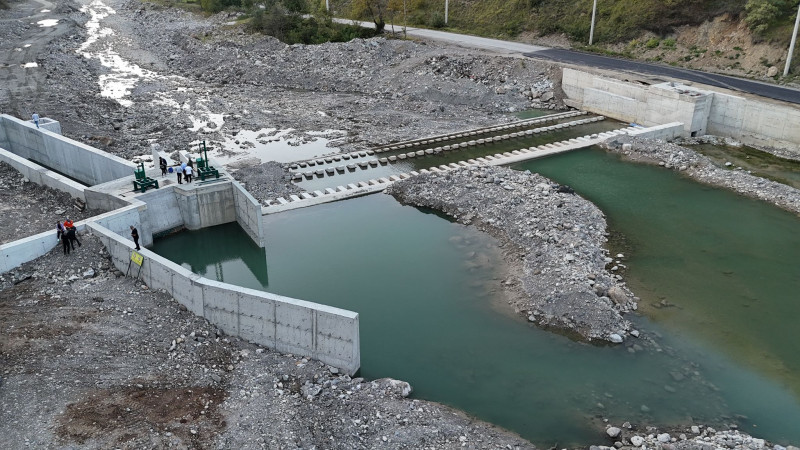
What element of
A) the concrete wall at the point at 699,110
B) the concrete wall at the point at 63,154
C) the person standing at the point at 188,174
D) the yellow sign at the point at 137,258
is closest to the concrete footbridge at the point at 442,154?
the concrete wall at the point at 699,110

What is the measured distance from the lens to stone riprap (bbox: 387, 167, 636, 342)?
18.3 m

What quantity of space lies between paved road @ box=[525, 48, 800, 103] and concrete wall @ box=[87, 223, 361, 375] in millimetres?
29305

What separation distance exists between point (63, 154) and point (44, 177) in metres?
4.70

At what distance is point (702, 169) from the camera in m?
29.4

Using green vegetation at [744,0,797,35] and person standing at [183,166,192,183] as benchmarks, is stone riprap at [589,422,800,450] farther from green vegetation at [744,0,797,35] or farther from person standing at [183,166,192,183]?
green vegetation at [744,0,797,35]

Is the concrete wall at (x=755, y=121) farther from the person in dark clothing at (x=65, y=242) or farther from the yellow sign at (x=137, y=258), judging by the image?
the person in dark clothing at (x=65, y=242)

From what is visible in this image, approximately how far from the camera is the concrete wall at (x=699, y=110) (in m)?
31.5

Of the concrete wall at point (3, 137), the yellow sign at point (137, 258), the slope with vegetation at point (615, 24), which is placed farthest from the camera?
the slope with vegetation at point (615, 24)

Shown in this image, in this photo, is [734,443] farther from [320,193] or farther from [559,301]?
[320,193]

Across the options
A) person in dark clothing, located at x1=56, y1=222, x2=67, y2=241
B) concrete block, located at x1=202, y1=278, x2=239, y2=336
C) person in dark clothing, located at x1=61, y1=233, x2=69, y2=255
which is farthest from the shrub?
person in dark clothing, located at x1=61, y1=233, x2=69, y2=255

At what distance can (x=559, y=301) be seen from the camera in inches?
733

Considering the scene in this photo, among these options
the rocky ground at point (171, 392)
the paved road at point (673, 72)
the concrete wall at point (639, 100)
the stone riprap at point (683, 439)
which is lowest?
the stone riprap at point (683, 439)

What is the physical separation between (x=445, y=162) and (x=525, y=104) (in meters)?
12.3

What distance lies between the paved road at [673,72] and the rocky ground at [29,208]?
33.1m
